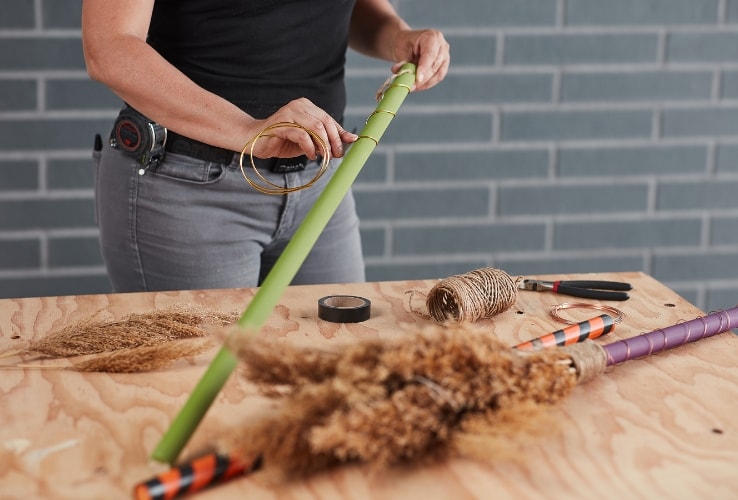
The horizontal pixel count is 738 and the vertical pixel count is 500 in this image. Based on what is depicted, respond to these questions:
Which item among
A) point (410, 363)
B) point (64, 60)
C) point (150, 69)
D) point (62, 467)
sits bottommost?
point (62, 467)

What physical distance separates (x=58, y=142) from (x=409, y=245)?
892 millimetres

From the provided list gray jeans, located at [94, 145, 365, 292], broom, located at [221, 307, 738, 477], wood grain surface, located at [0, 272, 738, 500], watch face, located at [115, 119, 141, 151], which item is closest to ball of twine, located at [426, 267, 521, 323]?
wood grain surface, located at [0, 272, 738, 500]

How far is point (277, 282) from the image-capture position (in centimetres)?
95

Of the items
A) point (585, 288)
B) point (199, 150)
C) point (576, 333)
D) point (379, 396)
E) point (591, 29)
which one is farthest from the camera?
point (591, 29)

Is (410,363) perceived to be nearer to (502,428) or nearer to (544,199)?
(502,428)

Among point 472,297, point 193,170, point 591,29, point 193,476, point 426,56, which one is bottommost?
point 193,476

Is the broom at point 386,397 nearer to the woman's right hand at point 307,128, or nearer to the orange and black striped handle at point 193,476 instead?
the orange and black striped handle at point 193,476

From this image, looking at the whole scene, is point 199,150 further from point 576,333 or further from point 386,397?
point 386,397

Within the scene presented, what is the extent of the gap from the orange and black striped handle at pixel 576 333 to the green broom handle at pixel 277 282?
0.26 m

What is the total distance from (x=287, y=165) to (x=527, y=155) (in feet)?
3.57

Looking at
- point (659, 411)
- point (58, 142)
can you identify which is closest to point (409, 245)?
point (58, 142)

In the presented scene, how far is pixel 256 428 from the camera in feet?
2.46

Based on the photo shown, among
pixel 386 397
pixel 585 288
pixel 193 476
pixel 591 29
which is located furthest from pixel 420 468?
pixel 591 29

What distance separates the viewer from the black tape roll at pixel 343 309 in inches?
45.5
